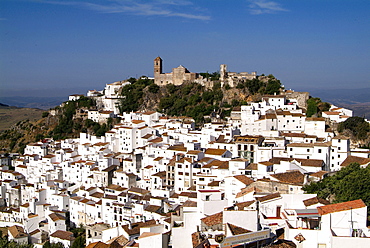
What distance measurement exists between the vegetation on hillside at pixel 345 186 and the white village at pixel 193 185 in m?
1.13

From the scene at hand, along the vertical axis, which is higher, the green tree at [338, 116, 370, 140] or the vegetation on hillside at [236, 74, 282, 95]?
the vegetation on hillside at [236, 74, 282, 95]

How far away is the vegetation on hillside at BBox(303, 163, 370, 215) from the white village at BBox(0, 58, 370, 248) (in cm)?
113

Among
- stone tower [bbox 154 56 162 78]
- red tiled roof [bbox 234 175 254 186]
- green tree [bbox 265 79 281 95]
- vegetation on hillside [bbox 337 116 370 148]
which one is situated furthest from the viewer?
stone tower [bbox 154 56 162 78]

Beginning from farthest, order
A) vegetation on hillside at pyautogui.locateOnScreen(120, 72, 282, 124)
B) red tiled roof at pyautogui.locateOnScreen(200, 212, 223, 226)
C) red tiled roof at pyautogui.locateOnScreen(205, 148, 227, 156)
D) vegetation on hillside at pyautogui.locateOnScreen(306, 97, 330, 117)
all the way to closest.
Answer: vegetation on hillside at pyautogui.locateOnScreen(120, 72, 282, 124) → vegetation on hillside at pyautogui.locateOnScreen(306, 97, 330, 117) → red tiled roof at pyautogui.locateOnScreen(205, 148, 227, 156) → red tiled roof at pyautogui.locateOnScreen(200, 212, 223, 226)

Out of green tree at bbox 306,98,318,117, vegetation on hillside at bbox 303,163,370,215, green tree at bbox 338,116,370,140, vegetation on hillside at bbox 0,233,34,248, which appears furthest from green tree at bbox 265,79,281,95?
vegetation on hillside at bbox 0,233,34,248

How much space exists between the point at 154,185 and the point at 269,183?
10.1m

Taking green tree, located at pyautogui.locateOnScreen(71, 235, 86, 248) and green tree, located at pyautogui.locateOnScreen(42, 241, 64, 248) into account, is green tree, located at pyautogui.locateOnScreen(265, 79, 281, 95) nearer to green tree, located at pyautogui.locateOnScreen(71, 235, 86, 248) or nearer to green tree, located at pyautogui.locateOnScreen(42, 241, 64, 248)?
green tree, located at pyautogui.locateOnScreen(71, 235, 86, 248)

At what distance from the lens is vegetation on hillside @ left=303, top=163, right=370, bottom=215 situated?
54.7ft

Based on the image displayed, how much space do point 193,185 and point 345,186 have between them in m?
11.2

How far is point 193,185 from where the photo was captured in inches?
1042

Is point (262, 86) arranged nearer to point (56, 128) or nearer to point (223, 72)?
point (223, 72)

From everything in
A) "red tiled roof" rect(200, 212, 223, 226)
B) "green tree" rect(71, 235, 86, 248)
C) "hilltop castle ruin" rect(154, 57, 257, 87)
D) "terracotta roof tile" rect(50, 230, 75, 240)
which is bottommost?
"terracotta roof tile" rect(50, 230, 75, 240)

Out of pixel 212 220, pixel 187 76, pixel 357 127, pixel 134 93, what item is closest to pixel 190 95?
pixel 187 76

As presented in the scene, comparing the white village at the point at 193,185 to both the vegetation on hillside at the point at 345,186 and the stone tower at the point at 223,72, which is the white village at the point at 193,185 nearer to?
the vegetation on hillside at the point at 345,186
